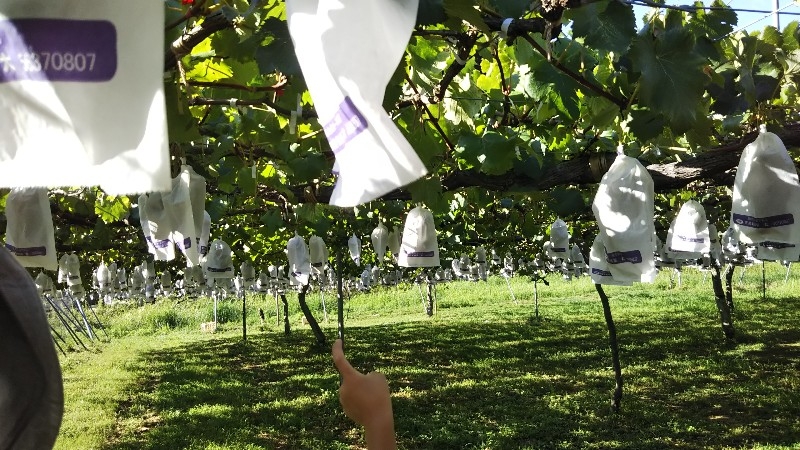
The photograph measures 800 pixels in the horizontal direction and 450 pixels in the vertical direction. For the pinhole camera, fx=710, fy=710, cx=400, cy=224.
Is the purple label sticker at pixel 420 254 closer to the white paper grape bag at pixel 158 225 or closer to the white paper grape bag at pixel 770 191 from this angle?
the white paper grape bag at pixel 158 225

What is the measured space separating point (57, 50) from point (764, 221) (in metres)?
2.22

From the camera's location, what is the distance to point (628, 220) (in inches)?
91.4

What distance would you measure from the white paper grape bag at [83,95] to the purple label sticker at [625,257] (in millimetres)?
1819

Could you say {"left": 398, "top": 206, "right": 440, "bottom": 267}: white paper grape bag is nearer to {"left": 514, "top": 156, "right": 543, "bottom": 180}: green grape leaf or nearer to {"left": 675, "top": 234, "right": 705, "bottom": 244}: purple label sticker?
{"left": 514, "top": 156, "right": 543, "bottom": 180}: green grape leaf

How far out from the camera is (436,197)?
3.14m

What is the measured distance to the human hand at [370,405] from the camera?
1.06 m

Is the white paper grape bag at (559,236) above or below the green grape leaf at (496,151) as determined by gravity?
below

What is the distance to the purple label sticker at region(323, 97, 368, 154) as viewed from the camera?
78cm

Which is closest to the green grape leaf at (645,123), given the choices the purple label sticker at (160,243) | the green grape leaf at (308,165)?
the green grape leaf at (308,165)

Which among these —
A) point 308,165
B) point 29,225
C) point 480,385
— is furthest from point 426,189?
point 480,385

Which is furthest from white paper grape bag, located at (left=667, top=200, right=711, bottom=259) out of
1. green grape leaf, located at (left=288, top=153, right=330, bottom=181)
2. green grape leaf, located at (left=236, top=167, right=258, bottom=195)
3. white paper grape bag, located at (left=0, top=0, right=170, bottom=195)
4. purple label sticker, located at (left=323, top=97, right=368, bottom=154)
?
white paper grape bag, located at (left=0, top=0, right=170, bottom=195)

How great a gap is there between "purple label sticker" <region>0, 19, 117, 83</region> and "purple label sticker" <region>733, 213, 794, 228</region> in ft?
7.06

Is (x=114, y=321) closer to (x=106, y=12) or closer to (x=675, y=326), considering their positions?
(x=675, y=326)

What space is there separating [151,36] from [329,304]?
24.9 m
